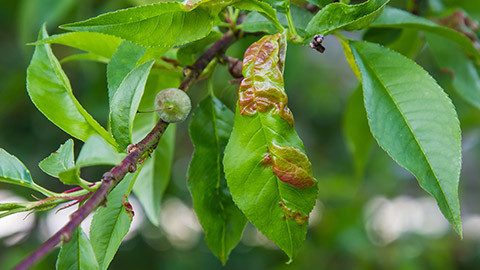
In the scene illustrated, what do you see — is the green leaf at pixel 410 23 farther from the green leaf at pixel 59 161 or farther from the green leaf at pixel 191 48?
the green leaf at pixel 59 161

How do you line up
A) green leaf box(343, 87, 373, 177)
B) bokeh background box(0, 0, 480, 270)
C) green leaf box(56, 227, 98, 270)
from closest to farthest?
green leaf box(56, 227, 98, 270)
green leaf box(343, 87, 373, 177)
bokeh background box(0, 0, 480, 270)

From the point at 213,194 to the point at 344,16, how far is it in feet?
0.78

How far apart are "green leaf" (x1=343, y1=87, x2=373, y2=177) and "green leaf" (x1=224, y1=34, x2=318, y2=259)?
406 millimetres

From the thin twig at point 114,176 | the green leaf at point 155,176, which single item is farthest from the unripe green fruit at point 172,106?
the green leaf at point 155,176

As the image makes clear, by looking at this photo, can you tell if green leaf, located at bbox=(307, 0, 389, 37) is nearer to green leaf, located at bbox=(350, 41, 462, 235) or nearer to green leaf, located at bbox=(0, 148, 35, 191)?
green leaf, located at bbox=(350, 41, 462, 235)

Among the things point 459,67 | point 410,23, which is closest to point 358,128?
point 459,67

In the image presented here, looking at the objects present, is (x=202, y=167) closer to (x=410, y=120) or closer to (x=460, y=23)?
(x=410, y=120)

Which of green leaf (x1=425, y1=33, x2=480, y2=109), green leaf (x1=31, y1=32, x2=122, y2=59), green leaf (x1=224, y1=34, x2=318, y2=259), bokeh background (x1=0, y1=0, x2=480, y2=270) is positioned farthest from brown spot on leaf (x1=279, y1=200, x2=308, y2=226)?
bokeh background (x1=0, y1=0, x2=480, y2=270)

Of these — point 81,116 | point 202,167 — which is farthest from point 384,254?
point 81,116

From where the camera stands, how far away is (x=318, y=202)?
1722 mm

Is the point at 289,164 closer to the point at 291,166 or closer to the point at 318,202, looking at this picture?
the point at 291,166

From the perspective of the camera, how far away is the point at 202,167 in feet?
1.71

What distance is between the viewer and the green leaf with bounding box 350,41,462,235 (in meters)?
0.39

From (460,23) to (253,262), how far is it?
119cm
